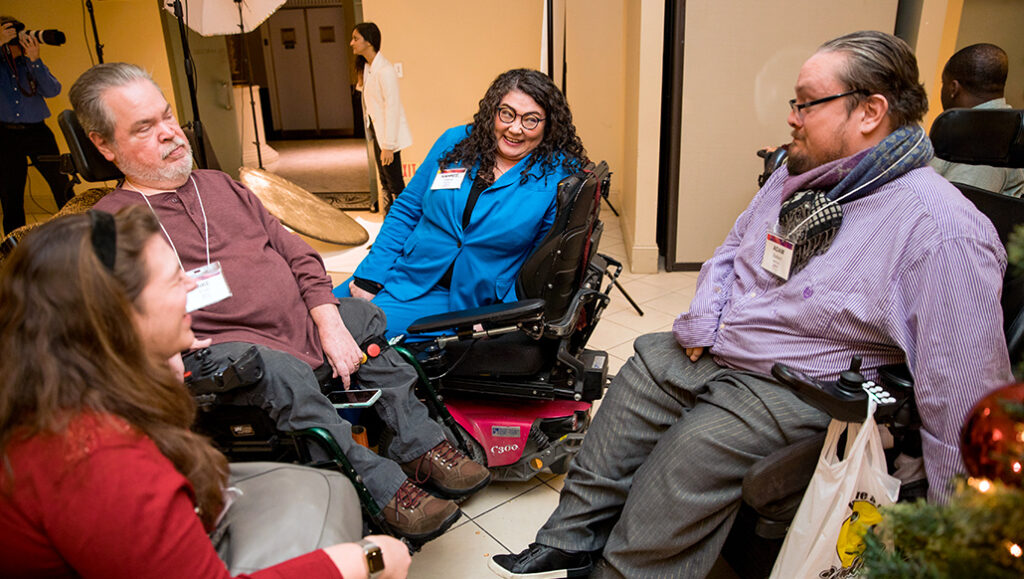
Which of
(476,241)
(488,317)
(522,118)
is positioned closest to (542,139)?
(522,118)

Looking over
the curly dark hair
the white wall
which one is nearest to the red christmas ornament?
the curly dark hair

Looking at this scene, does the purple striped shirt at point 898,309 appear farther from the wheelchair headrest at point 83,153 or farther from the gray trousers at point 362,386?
the wheelchair headrest at point 83,153

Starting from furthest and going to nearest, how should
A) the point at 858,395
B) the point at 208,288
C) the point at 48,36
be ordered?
the point at 48,36, the point at 208,288, the point at 858,395

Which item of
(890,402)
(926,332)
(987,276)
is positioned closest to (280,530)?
(890,402)

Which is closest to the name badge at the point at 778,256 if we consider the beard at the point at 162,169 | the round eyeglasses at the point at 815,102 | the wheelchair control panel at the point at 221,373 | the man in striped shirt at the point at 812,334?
the man in striped shirt at the point at 812,334

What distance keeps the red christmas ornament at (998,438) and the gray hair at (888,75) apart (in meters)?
1.14

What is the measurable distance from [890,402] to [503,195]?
134 centimetres

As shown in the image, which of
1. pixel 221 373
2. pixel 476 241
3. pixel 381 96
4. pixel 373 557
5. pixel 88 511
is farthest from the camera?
pixel 381 96

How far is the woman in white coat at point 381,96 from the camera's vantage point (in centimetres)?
492

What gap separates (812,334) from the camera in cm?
148

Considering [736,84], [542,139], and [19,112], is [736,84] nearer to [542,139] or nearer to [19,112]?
[542,139]

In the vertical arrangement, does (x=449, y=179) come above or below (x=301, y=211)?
above

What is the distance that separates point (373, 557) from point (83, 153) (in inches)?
55.5

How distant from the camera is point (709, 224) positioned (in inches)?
166
